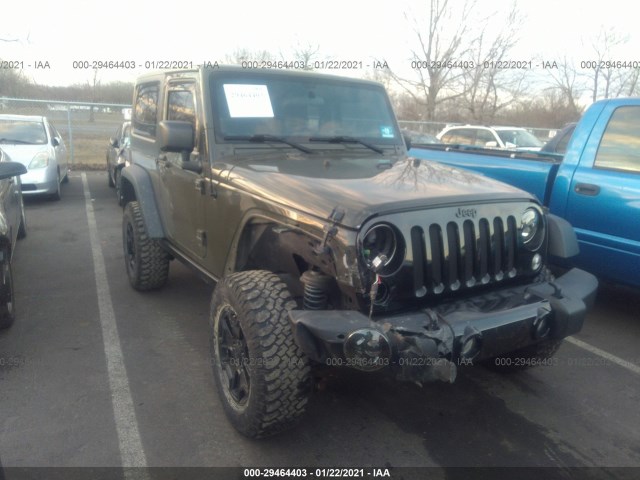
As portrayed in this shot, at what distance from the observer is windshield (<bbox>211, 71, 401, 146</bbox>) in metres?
3.72

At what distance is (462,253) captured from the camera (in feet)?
9.00

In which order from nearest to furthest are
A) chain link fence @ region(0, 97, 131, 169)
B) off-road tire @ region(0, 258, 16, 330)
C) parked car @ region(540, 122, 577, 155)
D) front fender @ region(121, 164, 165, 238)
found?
off-road tire @ region(0, 258, 16, 330) → front fender @ region(121, 164, 165, 238) → parked car @ region(540, 122, 577, 155) → chain link fence @ region(0, 97, 131, 169)

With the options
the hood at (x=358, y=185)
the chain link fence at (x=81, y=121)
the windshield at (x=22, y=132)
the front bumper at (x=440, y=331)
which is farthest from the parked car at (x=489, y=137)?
the front bumper at (x=440, y=331)

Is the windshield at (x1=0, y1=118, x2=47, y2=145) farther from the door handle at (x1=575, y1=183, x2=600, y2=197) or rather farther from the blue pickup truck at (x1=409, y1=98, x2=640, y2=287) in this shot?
the door handle at (x1=575, y1=183, x2=600, y2=197)

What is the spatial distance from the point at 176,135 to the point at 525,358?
2.68 meters

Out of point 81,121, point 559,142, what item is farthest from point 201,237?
point 81,121

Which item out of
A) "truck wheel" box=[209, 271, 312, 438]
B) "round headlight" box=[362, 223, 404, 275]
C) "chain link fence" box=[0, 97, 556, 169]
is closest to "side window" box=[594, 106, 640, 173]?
"round headlight" box=[362, 223, 404, 275]

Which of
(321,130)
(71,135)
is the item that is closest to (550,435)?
(321,130)

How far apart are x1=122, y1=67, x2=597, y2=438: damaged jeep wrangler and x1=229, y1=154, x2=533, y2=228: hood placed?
0.01m

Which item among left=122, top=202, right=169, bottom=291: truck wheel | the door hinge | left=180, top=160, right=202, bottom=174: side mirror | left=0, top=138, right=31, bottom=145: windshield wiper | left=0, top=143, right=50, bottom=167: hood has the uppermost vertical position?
left=0, top=138, right=31, bottom=145: windshield wiper

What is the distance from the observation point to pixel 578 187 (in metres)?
4.50

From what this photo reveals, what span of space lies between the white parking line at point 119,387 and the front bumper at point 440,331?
3.82ft

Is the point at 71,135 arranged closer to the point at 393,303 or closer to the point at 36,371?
the point at 36,371

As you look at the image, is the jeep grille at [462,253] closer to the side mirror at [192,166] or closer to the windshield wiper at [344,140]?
the windshield wiper at [344,140]
